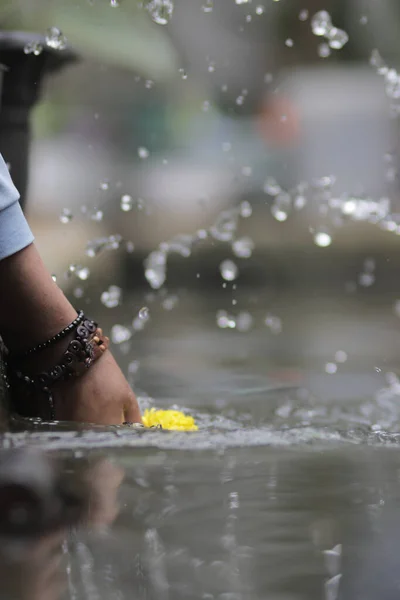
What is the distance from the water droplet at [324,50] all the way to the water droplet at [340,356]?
4.79 m

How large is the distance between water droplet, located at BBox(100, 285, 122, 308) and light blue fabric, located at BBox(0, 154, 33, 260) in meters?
3.17

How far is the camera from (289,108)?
26.5 ft

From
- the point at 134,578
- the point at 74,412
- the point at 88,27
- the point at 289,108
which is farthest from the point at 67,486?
the point at 289,108

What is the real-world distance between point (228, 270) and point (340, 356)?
11.2 feet

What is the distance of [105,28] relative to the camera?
4.84 metres

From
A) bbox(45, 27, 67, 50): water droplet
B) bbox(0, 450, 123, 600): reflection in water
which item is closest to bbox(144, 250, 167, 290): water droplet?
bbox(45, 27, 67, 50): water droplet

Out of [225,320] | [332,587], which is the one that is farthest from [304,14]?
[332,587]

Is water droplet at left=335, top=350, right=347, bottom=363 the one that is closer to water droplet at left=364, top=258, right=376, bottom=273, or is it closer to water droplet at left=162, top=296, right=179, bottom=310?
water droplet at left=162, top=296, right=179, bottom=310

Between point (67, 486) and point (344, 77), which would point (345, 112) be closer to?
point (344, 77)

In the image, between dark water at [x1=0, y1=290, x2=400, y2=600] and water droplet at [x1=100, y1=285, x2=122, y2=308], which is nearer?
dark water at [x1=0, y1=290, x2=400, y2=600]

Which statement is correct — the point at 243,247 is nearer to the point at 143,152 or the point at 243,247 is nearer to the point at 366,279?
the point at 143,152

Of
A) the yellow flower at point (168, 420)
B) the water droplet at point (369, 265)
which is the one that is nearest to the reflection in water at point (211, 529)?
the yellow flower at point (168, 420)

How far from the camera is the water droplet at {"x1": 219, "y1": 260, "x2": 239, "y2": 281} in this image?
608cm

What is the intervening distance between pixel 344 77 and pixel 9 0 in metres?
5.04
